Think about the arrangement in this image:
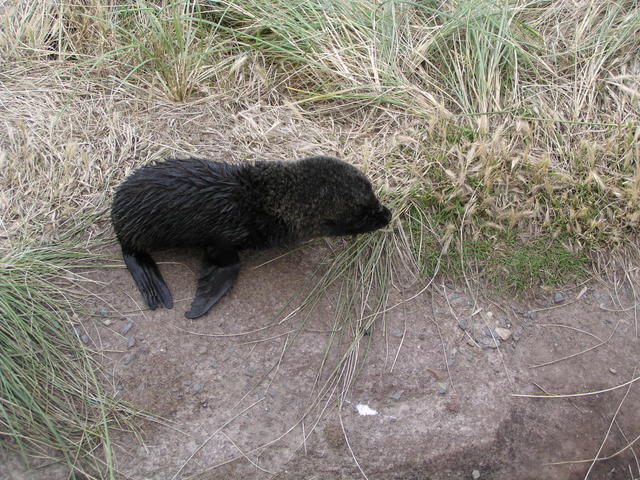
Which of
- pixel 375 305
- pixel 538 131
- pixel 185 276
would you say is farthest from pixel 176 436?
pixel 538 131

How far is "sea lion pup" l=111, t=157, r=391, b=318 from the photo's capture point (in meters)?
3.27

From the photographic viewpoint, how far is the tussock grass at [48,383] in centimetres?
282

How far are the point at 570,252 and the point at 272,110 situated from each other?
2.32 metres

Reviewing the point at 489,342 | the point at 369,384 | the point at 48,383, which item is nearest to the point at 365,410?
the point at 369,384

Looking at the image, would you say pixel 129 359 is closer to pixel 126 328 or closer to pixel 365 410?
pixel 126 328

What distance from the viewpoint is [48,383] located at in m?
2.96

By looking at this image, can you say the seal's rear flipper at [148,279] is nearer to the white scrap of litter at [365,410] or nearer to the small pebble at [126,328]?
the small pebble at [126,328]

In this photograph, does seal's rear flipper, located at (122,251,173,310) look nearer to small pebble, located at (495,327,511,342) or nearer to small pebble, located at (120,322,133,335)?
small pebble, located at (120,322,133,335)

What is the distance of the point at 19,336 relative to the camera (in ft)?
9.76

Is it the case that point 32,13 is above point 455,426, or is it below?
above

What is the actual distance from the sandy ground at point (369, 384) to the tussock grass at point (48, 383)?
0.32ft

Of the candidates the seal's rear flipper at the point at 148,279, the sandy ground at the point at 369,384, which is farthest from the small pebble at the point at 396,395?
the seal's rear flipper at the point at 148,279

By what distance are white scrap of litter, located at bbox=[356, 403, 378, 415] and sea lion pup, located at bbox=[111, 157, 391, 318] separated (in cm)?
101

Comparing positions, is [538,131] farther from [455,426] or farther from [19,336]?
[19,336]
